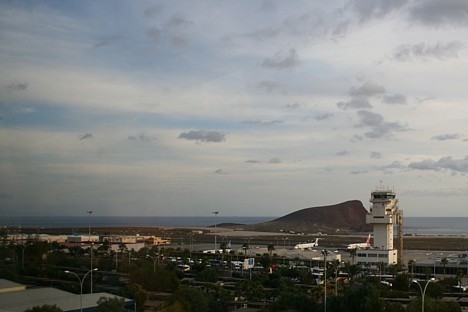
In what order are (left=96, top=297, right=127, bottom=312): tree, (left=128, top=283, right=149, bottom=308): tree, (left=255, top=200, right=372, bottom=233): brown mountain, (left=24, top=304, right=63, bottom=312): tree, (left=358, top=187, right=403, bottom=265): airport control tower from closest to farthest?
(left=24, top=304, right=63, bottom=312): tree → (left=96, top=297, right=127, bottom=312): tree → (left=128, top=283, right=149, bottom=308): tree → (left=358, top=187, right=403, bottom=265): airport control tower → (left=255, top=200, right=372, bottom=233): brown mountain

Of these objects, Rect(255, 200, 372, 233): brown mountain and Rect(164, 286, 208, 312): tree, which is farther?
Rect(255, 200, 372, 233): brown mountain

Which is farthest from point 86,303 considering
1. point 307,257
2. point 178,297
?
point 307,257

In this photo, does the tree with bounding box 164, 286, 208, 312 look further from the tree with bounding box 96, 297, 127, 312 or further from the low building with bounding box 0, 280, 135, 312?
the low building with bounding box 0, 280, 135, 312

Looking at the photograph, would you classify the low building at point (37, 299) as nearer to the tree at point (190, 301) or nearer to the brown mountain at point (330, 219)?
the tree at point (190, 301)

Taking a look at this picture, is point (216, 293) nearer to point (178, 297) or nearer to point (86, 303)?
point (178, 297)

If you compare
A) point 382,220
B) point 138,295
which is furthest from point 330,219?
point 138,295

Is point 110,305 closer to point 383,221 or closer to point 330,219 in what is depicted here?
point 383,221

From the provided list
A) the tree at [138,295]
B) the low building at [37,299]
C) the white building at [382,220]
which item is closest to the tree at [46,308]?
the low building at [37,299]

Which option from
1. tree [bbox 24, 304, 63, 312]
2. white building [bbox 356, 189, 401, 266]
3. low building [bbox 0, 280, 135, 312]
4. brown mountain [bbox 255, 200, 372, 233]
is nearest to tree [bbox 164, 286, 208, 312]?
low building [bbox 0, 280, 135, 312]
